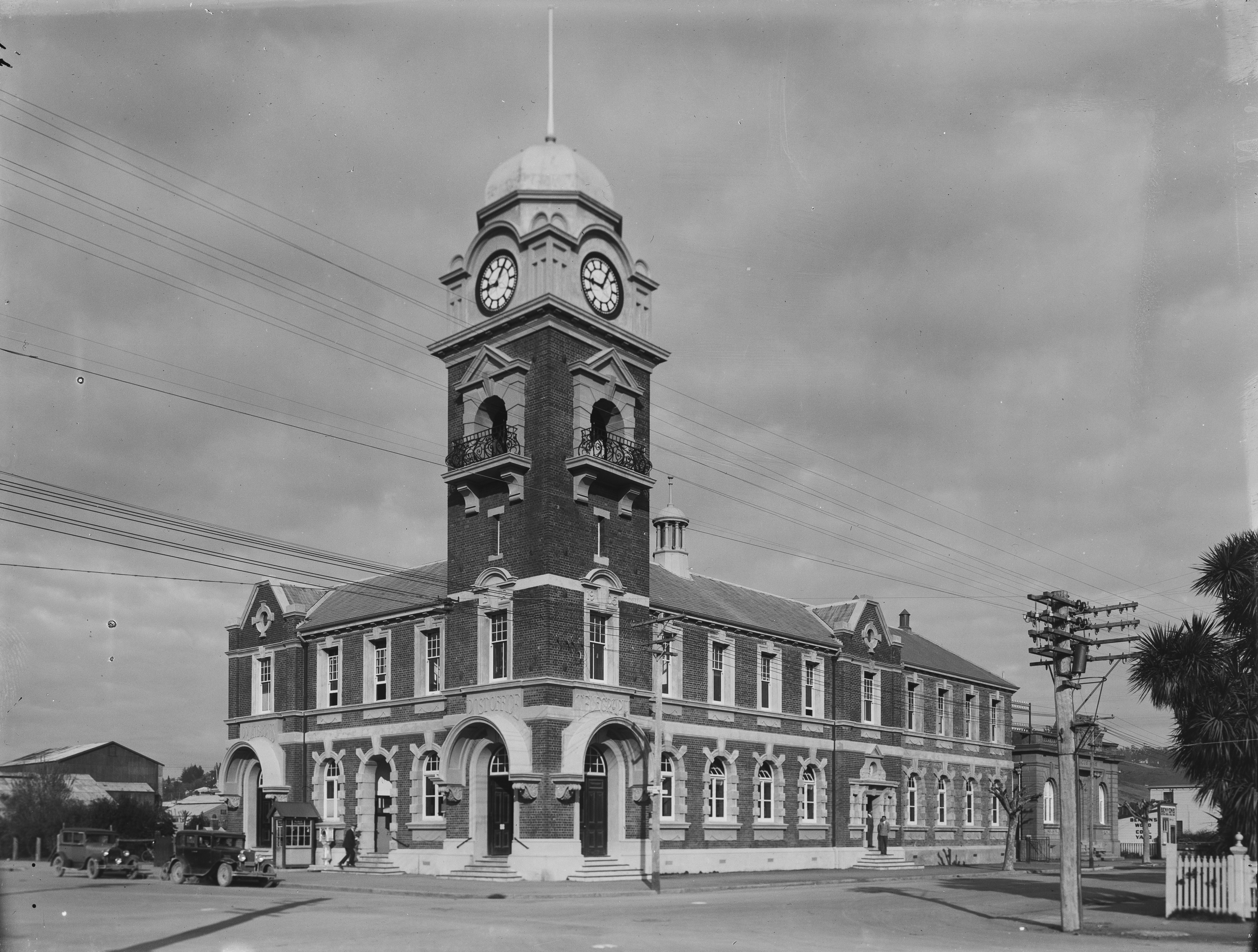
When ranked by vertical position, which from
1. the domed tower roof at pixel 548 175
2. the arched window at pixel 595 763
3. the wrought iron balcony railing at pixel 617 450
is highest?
the domed tower roof at pixel 548 175

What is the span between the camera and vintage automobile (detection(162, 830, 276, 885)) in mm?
31766

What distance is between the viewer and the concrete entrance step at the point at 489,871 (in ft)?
112

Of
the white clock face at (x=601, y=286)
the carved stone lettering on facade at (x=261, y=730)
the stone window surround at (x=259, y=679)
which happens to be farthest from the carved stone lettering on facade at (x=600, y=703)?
the stone window surround at (x=259, y=679)

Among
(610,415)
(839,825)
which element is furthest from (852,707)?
(610,415)

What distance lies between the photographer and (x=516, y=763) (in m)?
34.7

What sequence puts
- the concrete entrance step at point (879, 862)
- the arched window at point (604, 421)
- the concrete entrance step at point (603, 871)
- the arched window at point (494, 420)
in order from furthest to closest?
the concrete entrance step at point (879, 862)
the arched window at point (604, 421)
the arched window at point (494, 420)
the concrete entrance step at point (603, 871)

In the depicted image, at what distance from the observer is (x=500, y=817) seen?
3647 centimetres

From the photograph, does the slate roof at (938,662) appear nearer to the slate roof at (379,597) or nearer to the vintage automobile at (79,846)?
the slate roof at (379,597)

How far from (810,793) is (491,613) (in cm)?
1731

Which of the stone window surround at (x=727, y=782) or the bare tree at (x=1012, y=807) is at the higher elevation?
the stone window surround at (x=727, y=782)

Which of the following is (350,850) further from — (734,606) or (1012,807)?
(1012,807)

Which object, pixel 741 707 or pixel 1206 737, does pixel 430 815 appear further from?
pixel 1206 737

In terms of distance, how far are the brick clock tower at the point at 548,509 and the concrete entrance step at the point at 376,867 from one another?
3340 mm

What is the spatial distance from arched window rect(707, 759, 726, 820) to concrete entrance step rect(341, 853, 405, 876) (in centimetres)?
1088
